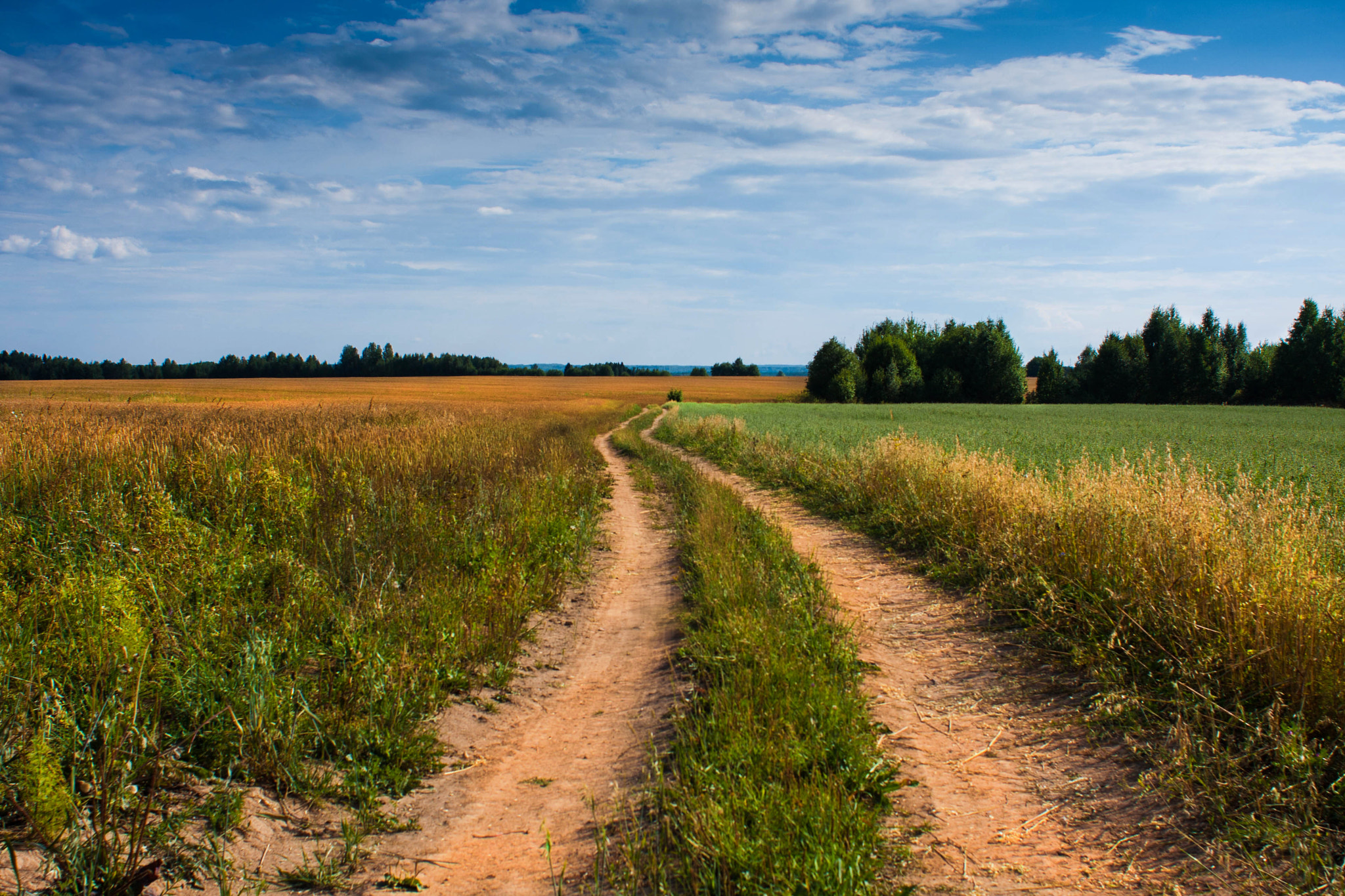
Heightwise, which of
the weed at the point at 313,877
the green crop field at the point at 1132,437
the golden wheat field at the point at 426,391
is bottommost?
the weed at the point at 313,877

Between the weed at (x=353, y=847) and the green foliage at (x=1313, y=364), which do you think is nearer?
the weed at (x=353, y=847)

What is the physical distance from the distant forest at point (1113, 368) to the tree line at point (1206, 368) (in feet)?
0.32

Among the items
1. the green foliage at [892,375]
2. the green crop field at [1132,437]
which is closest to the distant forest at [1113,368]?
the green foliage at [892,375]

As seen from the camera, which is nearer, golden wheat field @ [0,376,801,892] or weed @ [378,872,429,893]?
weed @ [378,872,429,893]

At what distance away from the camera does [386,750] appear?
12.2 ft

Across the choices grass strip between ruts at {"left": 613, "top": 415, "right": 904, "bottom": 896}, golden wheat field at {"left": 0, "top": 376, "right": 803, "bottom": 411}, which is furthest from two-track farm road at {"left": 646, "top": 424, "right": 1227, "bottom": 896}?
golden wheat field at {"left": 0, "top": 376, "right": 803, "bottom": 411}

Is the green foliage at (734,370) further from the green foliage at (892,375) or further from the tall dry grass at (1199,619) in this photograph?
the tall dry grass at (1199,619)

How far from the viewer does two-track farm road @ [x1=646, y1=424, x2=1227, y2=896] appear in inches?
110

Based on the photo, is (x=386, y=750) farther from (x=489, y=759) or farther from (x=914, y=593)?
(x=914, y=593)

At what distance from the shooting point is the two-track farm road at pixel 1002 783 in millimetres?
2787

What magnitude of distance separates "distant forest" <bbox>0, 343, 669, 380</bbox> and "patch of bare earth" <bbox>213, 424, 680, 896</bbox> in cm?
10197

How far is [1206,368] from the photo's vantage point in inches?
2633

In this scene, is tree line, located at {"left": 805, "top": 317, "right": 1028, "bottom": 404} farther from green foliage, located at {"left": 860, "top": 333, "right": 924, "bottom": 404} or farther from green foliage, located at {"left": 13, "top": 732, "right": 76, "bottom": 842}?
green foliage, located at {"left": 13, "top": 732, "right": 76, "bottom": 842}

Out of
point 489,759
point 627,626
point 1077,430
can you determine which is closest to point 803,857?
point 489,759
